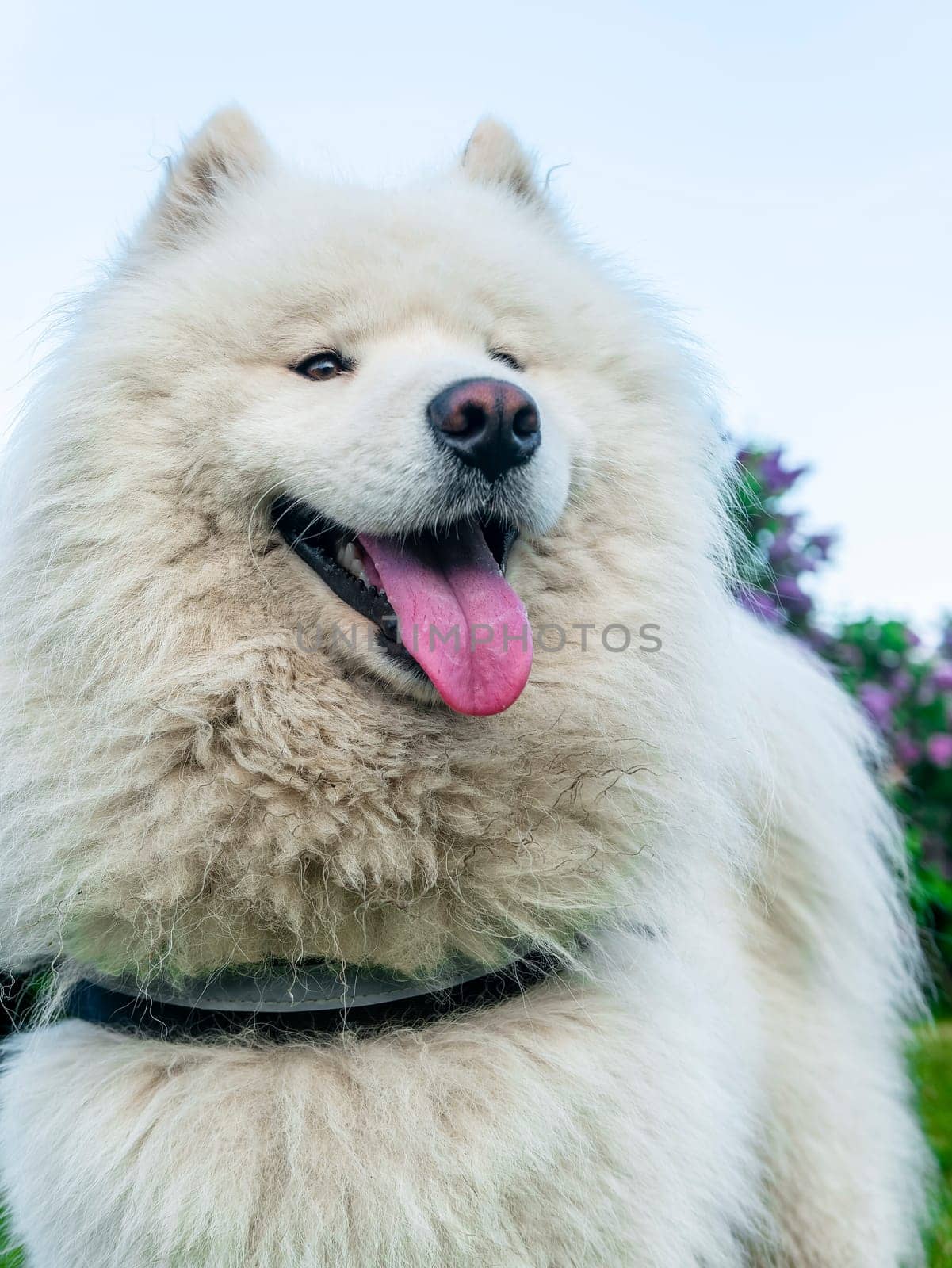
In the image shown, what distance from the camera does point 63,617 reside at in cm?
219

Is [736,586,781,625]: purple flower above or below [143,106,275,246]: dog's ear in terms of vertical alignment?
above

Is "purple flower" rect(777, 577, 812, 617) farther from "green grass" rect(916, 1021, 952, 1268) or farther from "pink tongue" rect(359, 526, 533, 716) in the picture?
"pink tongue" rect(359, 526, 533, 716)

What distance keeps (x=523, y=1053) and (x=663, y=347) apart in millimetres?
1718

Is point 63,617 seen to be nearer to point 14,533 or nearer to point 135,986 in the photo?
point 14,533

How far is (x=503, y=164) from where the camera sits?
2988 millimetres

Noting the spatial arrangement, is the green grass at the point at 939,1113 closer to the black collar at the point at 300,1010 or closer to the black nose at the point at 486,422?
the black collar at the point at 300,1010

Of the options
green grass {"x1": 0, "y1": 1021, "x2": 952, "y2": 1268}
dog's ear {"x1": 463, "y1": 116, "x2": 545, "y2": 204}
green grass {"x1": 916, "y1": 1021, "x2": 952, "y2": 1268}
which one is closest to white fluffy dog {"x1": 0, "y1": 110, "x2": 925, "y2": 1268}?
dog's ear {"x1": 463, "y1": 116, "x2": 545, "y2": 204}

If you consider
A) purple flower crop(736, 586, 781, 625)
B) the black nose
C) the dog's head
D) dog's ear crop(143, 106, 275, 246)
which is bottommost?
the dog's head

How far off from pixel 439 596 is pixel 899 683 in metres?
6.86

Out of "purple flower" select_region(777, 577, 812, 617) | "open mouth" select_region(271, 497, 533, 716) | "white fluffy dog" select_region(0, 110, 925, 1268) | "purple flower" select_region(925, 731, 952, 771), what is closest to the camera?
"white fluffy dog" select_region(0, 110, 925, 1268)

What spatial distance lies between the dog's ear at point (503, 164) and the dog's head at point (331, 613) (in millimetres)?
622

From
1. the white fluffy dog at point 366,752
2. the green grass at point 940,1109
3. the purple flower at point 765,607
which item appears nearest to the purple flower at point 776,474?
the purple flower at point 765,607

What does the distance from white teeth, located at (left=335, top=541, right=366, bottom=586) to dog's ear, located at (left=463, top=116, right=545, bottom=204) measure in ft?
4.40

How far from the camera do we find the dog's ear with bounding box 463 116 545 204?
298cm
